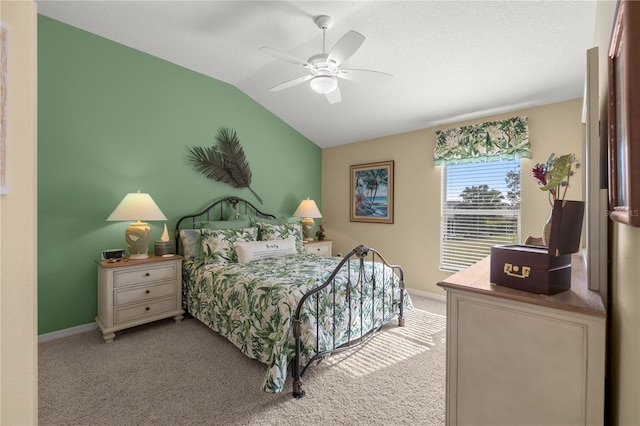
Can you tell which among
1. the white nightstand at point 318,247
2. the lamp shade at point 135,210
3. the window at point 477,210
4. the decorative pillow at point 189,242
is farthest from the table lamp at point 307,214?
the lamp shade at point 135,210

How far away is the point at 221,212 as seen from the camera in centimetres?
406

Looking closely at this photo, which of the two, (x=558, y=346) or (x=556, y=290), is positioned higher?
(x=556, y=290)

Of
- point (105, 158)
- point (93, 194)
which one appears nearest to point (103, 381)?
point (93, 194)

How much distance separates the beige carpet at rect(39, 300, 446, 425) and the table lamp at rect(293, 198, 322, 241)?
7.03 feet

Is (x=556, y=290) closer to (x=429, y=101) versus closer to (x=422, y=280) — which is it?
(x=429, y=101)

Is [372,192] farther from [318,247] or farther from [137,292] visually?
[137,292]

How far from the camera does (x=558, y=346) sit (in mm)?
984

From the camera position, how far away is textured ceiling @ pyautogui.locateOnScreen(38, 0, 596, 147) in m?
2.31

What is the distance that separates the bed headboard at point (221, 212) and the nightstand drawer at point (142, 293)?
60 cm

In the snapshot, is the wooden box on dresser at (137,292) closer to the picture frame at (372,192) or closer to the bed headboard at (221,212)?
the bed headboard at (221,212)

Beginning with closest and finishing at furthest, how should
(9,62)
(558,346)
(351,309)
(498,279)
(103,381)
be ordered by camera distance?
(9,62), (558,346), (498,279), (103,381), (351,309)

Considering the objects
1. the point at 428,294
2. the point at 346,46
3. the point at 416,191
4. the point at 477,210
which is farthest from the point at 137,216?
the point at 477,210

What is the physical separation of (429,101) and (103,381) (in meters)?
4.11

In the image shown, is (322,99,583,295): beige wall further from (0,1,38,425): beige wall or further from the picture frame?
(0,1,38,425): beige wall
